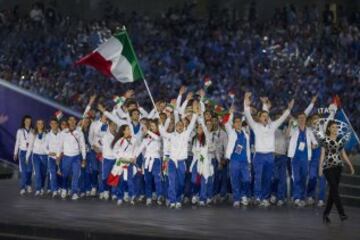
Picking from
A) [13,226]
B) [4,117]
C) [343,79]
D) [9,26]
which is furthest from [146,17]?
[13,226]

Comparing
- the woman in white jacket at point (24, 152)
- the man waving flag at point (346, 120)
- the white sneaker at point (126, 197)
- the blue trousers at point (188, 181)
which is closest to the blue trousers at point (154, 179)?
the white sneaker at point (126, 197)

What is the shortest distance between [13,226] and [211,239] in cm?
330

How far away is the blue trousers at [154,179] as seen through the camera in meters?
26.2

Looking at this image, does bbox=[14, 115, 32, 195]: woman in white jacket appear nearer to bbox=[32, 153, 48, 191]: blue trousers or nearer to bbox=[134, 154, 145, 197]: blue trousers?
bbox=[32, 153, 48, 191]: blue trousers

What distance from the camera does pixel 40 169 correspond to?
28438 millimetres

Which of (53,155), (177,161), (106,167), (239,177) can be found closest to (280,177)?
(239,177)

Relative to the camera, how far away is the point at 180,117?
1051 inches

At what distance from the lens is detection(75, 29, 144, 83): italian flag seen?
28.3 metres

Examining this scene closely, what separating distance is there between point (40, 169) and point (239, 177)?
4.22 meters

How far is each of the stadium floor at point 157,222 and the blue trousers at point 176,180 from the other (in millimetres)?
359

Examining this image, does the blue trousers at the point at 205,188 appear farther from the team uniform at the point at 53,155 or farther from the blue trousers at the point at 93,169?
the team uniform at the point at 53,155

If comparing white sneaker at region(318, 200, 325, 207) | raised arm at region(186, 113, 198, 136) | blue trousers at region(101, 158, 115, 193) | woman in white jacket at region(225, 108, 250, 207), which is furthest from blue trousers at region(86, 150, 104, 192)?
white sneaker at region(318, 200, 325, 207)

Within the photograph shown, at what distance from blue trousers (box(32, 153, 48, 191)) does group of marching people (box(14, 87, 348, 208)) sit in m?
0.71

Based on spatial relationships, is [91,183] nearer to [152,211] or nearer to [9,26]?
[152,211]
